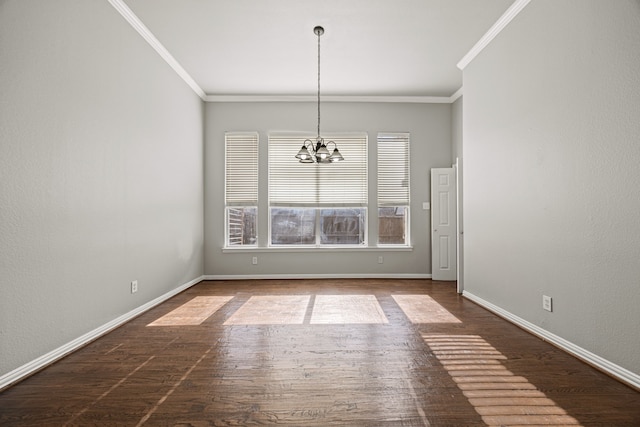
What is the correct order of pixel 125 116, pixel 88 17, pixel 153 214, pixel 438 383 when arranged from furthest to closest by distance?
pixel 153 214 → pixel 125 116 → pixel 88 17 → pixel 438 383

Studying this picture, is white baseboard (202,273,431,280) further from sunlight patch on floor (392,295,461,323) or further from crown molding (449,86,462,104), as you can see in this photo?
crown molding (449,86,462,104)

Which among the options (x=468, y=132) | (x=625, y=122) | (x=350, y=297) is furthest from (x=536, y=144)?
(x=350, y=297)

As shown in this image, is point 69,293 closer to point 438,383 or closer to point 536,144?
point 438,383

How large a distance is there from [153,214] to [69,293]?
1.53m

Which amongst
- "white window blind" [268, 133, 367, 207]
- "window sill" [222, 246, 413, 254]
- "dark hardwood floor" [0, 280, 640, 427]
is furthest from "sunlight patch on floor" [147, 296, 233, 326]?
"white window blind" [268, 133, 367, 207]

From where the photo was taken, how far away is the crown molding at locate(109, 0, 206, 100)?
343 centimetres

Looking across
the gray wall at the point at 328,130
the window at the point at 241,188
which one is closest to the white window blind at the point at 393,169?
the gray wall at the point at 328,130

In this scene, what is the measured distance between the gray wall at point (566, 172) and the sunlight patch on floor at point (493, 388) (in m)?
0.70

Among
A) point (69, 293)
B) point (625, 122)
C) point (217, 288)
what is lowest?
point (217, 288)

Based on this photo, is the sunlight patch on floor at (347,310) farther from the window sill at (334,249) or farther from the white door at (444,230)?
the white door at (444,230)

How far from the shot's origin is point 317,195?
610 cm

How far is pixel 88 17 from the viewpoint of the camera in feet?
9.79

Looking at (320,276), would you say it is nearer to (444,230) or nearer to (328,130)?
(444,230)

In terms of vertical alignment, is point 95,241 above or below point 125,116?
below
